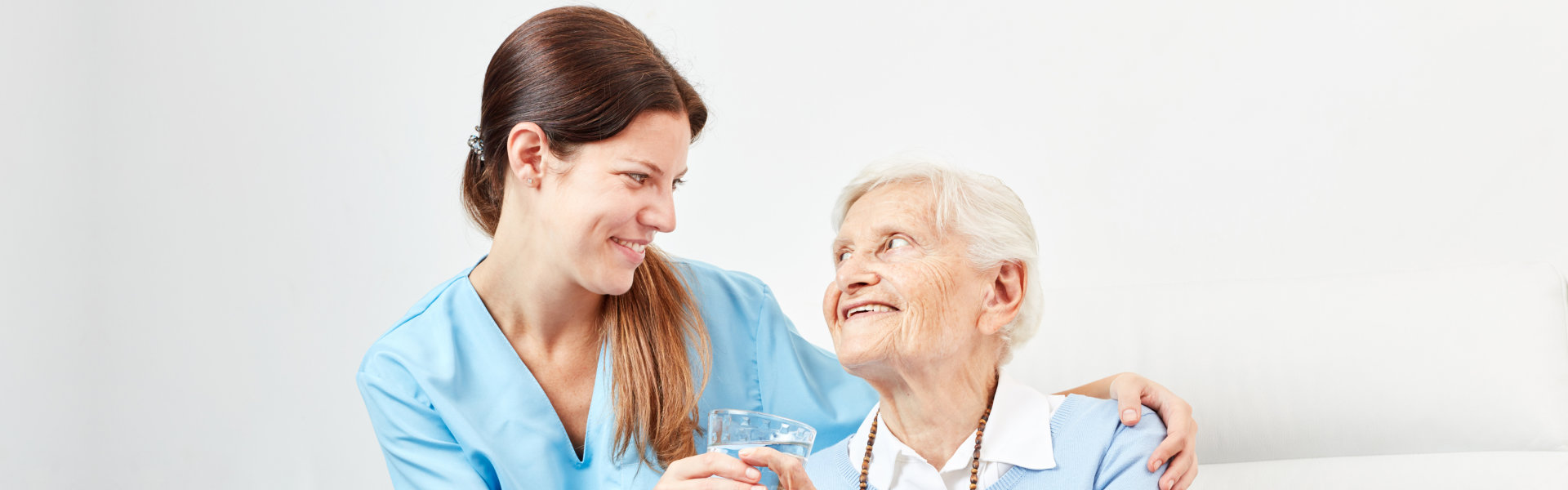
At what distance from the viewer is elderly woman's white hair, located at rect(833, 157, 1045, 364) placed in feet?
4.63

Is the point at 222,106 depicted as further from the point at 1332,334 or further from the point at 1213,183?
the point at 1332,334

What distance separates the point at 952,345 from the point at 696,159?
1233 millimetres

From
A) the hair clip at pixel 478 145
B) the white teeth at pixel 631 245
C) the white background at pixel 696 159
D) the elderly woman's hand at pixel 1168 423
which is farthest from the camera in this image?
the white background at pixel 696 159

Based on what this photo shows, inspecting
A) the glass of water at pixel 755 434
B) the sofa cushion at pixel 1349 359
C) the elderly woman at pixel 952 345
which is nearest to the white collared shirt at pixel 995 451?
the elderly woman at pixel 952 345

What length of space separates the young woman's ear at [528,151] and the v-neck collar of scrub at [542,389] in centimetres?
29

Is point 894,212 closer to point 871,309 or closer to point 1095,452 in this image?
point 871,309

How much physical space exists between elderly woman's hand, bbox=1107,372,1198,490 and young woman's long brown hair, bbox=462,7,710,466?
67 cm

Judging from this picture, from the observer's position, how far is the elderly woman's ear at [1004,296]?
1.44 m

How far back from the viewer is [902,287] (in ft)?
4.50

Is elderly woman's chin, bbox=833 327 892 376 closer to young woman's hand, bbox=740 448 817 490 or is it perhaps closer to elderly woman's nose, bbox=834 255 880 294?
elderly woman's nose, bbox=834 255 880 294

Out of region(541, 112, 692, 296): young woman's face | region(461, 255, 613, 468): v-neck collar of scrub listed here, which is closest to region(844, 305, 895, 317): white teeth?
region(541, 112, 692, 296): young woman's face

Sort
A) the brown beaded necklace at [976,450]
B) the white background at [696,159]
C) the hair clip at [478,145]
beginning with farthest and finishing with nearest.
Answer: the white background at [696,159]
the hair clip at [478,145]
the brown beaded necklace at [976,450]

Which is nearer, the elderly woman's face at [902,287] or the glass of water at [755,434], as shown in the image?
the glass of water at [755,434]

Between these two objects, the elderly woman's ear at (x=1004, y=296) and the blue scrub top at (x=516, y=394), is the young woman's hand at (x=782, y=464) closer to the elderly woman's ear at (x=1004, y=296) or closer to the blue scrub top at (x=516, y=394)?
the elderly woman's ear at (x=1004, y=296)
